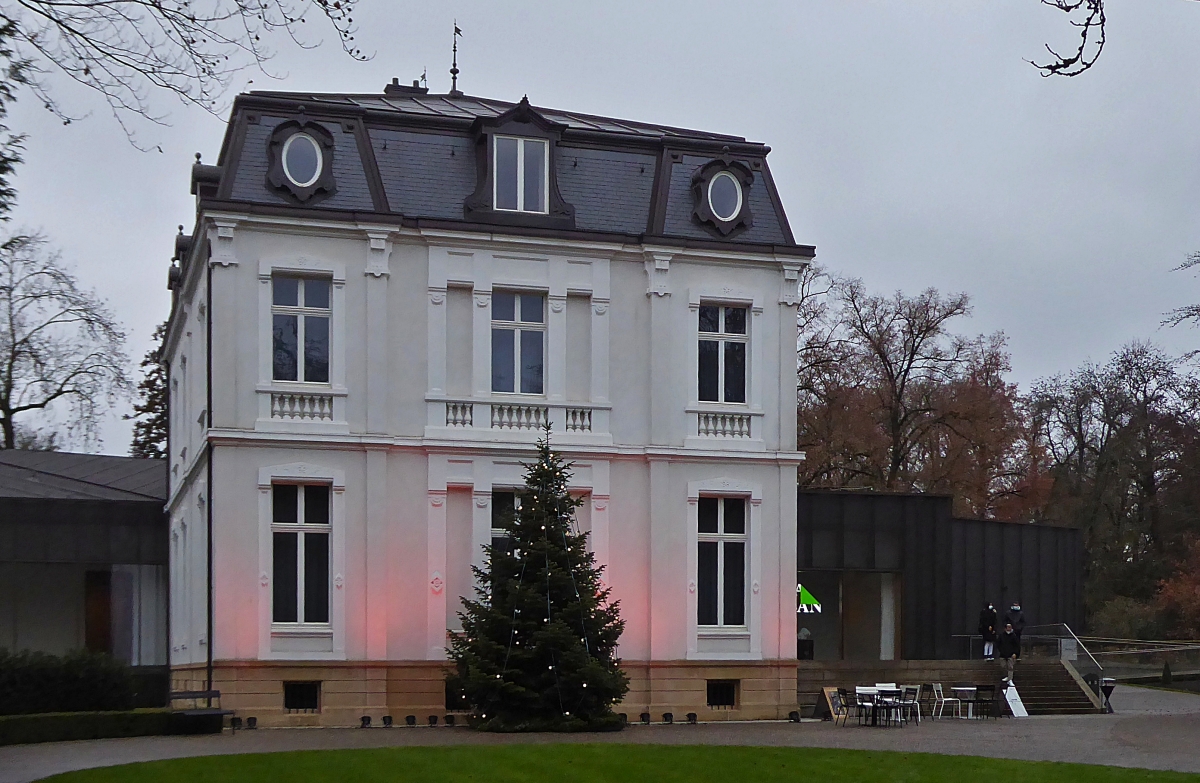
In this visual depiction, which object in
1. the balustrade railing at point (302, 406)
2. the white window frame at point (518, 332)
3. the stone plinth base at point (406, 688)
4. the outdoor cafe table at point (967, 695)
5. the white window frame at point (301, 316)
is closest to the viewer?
the stone plinth base at point (406, 688)

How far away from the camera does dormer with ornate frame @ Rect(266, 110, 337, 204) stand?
1078 inches

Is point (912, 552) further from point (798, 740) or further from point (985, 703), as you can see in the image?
point (798, 740)

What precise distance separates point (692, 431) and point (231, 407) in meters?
8.20

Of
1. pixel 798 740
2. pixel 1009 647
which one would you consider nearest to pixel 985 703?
pixel 1009 647

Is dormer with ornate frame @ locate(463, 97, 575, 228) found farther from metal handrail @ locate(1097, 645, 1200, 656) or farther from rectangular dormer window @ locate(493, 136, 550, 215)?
metal handrail @ locate(1097, 645, 1200, 656)

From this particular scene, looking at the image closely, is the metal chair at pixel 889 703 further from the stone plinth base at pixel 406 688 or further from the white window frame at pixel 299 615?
the white window frame at pixel 299 615

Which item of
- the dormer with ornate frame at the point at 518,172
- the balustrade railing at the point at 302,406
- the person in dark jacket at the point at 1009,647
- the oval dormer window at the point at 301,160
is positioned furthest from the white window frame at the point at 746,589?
the oval dormer window at the point at 301,160

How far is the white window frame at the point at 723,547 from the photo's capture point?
29344 millimetres

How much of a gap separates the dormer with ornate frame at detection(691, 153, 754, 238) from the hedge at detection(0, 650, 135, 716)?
1293 cm

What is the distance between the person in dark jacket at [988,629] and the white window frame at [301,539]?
14.6 m

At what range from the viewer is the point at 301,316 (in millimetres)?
27531

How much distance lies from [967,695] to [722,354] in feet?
25.8

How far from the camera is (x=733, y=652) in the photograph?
1148 inches

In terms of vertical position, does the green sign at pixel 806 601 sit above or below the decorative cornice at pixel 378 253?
below
